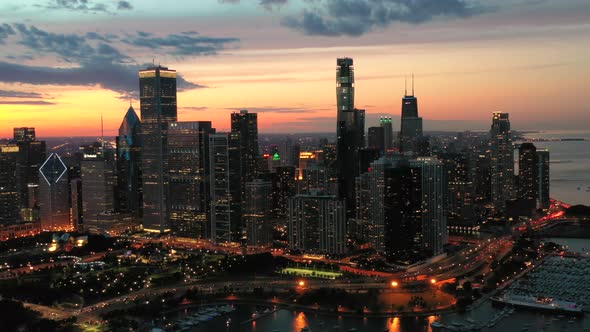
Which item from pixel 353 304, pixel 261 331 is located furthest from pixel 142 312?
pixel 353 304

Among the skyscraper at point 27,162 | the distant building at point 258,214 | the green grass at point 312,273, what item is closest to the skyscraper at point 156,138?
the distant building at point 258,214

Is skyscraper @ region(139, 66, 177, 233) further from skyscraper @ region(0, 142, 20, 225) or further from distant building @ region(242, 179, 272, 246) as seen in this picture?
skyscraper @ region(0, 142, 20, 225)

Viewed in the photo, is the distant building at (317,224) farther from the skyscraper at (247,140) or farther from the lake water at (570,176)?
the lake water at (570,176)

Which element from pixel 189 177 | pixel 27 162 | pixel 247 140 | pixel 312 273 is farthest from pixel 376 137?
pixel 312 273

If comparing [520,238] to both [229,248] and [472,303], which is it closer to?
[472,303]

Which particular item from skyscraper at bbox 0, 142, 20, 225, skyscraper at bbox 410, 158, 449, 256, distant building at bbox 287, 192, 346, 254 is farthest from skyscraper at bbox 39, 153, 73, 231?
skyscraper at bbox 410, 158, 449, 256

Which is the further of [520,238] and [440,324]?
[520,238]
